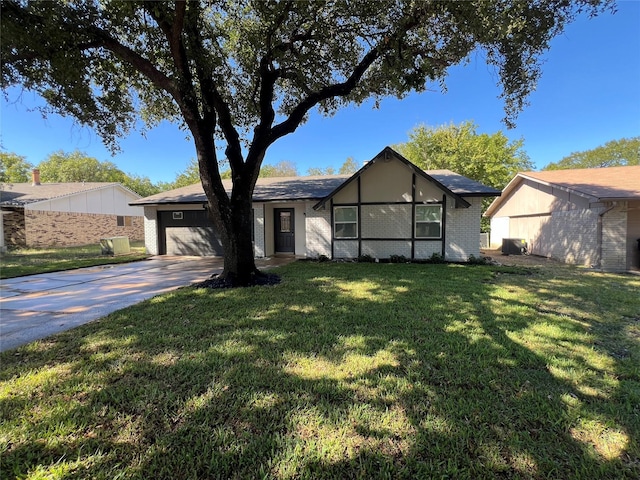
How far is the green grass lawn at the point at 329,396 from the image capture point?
2041 mm

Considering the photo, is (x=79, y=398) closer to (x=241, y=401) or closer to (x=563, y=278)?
(x=241, y=401)

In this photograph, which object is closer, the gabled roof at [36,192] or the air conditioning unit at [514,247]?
the air conditioning unit at [514,247]

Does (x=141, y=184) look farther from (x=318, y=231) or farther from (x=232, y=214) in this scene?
(x=232, y=214)

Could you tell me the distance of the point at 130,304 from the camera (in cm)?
599

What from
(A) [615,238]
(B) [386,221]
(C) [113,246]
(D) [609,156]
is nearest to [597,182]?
(A) [615,238]

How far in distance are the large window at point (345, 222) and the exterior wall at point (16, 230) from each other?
63.6 feet

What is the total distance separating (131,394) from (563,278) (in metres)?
10.4

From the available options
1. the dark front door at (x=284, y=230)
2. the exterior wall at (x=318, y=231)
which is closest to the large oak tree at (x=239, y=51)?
the exterior wall at (x=318, y=231)

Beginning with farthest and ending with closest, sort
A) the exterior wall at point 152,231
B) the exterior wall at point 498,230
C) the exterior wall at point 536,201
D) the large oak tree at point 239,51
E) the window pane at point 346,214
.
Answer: the exterior wall at point 498,230, the exterior wall at point 152,231, the exterior wall at point 536,201, the window pane at point 346,214, the large oak tree at point 239,51

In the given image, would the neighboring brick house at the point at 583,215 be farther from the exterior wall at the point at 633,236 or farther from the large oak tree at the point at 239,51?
the large oak tree at the point at 239,51

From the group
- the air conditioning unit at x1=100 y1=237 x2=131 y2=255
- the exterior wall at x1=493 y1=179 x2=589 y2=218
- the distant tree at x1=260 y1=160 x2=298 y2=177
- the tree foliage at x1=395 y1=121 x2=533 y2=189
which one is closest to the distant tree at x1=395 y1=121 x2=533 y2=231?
the tree foliage at x1=395 y1=121 x2=533 y2=189

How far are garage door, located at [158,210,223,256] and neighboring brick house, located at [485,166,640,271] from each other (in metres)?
15.1

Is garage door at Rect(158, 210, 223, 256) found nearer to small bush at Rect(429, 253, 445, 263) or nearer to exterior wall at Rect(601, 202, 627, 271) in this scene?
small bush at Rect(429, 253, 445, 263)

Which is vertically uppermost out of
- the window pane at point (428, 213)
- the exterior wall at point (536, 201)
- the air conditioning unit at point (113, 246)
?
the exterior wall at point (536, 201)
